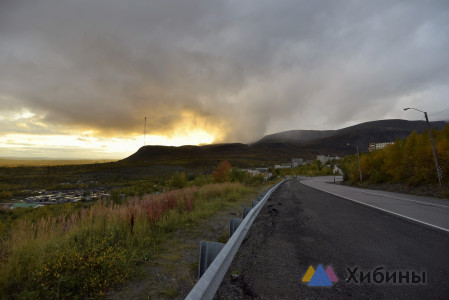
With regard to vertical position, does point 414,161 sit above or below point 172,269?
above

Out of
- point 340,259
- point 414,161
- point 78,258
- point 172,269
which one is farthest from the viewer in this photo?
point 414,161

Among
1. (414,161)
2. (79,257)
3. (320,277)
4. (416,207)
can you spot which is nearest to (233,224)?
(320,277)

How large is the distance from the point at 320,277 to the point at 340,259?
0.88 metres

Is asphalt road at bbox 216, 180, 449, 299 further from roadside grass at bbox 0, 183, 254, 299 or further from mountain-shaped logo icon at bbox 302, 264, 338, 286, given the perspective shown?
roadside grass at bbox 0, 183, 254, 299

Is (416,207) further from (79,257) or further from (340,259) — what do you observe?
(79,257)

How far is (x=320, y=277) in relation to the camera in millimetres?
3125

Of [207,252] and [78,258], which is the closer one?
[207,252]

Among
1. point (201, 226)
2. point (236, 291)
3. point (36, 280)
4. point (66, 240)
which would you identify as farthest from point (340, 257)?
point (66, 240)

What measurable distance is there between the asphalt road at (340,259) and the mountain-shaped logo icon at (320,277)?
7 centimetres

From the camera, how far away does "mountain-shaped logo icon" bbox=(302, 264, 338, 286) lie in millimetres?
2961

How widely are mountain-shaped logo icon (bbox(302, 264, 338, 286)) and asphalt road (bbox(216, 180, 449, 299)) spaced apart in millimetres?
74

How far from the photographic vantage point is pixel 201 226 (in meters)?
6.56

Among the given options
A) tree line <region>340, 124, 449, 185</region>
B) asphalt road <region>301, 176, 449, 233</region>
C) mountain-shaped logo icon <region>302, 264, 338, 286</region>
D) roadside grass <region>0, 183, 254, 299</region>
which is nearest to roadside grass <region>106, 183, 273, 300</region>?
roadside grass <region>0, 183, 254, 299</region>

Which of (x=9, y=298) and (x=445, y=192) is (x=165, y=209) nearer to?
(x=9, y=298)
